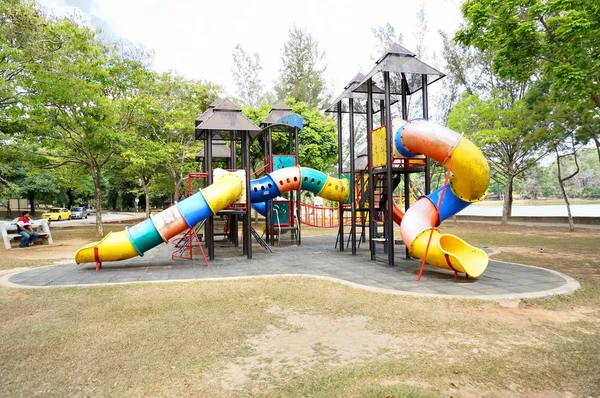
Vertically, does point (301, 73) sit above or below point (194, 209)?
above

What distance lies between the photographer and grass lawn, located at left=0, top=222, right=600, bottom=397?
143 inches

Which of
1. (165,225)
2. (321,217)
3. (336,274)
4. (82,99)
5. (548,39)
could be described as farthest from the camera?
(321,217)

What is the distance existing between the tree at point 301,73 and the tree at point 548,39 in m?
26.5

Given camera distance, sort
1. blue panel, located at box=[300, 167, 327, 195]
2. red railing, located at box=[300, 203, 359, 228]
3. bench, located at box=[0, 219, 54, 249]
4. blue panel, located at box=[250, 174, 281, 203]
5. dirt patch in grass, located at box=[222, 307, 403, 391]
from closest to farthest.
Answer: dirt patch in grass, located at box=[222, 307, 403, 391]
blue panel, located at box=[250, 174, 281, 203]
blue panel, located at box=[300, 167, 327, 195]
bench, located at box=[0, 219, 54, 249]
red railing, located at box=[300, 203, 359, 228]

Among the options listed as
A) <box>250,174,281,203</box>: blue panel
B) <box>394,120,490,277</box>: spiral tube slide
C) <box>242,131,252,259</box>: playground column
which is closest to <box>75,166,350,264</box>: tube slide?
Answer: <box>242,131,252,259</box>: playground column

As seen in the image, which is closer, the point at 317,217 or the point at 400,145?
the point at 400,145

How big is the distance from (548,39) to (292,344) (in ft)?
36.0

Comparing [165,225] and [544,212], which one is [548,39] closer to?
[165,225]

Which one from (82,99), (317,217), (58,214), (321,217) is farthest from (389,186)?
(58,214)

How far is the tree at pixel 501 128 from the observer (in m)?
21.1

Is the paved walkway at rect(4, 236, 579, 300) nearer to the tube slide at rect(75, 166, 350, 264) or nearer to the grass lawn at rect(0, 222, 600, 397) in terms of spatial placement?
the tube slide at rect(75, 166, 350, 264)

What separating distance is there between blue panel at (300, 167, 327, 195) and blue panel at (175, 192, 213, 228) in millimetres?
4497

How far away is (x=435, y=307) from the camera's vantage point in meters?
6.16

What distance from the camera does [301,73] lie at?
125 feet
